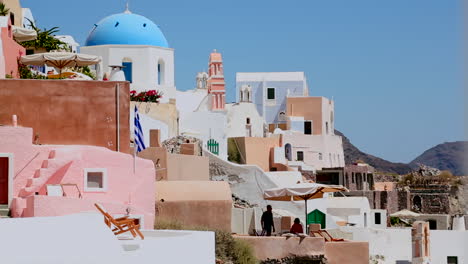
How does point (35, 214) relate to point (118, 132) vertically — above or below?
below

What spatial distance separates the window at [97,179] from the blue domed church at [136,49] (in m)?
28.7

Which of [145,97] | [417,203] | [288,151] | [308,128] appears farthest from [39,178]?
[308,128]

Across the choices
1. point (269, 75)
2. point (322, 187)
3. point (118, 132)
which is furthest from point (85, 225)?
point (269, 75)

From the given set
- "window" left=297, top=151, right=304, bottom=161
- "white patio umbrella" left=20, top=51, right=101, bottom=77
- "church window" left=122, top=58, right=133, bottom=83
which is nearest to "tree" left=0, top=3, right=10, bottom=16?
"white patio umbrella" left=20, top=51, right=101, bottom=77

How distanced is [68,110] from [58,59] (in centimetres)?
521

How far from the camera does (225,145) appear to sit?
162 ft

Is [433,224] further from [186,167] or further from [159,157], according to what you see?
[159,157]

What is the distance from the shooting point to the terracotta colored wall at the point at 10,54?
2802 centimetres

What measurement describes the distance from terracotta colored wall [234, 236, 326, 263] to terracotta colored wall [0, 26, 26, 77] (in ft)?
24.5

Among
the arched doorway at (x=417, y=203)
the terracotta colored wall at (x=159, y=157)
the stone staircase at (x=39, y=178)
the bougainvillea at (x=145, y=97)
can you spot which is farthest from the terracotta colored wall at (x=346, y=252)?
the arched doorway at (x=417, y=203)

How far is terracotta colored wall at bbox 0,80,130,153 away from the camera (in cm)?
2420

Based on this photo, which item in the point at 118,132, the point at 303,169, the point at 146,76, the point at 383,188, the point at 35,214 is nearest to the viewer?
the point at 35,214

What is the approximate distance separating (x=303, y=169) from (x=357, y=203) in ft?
35.5

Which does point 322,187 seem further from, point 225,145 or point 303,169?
point 303,169
